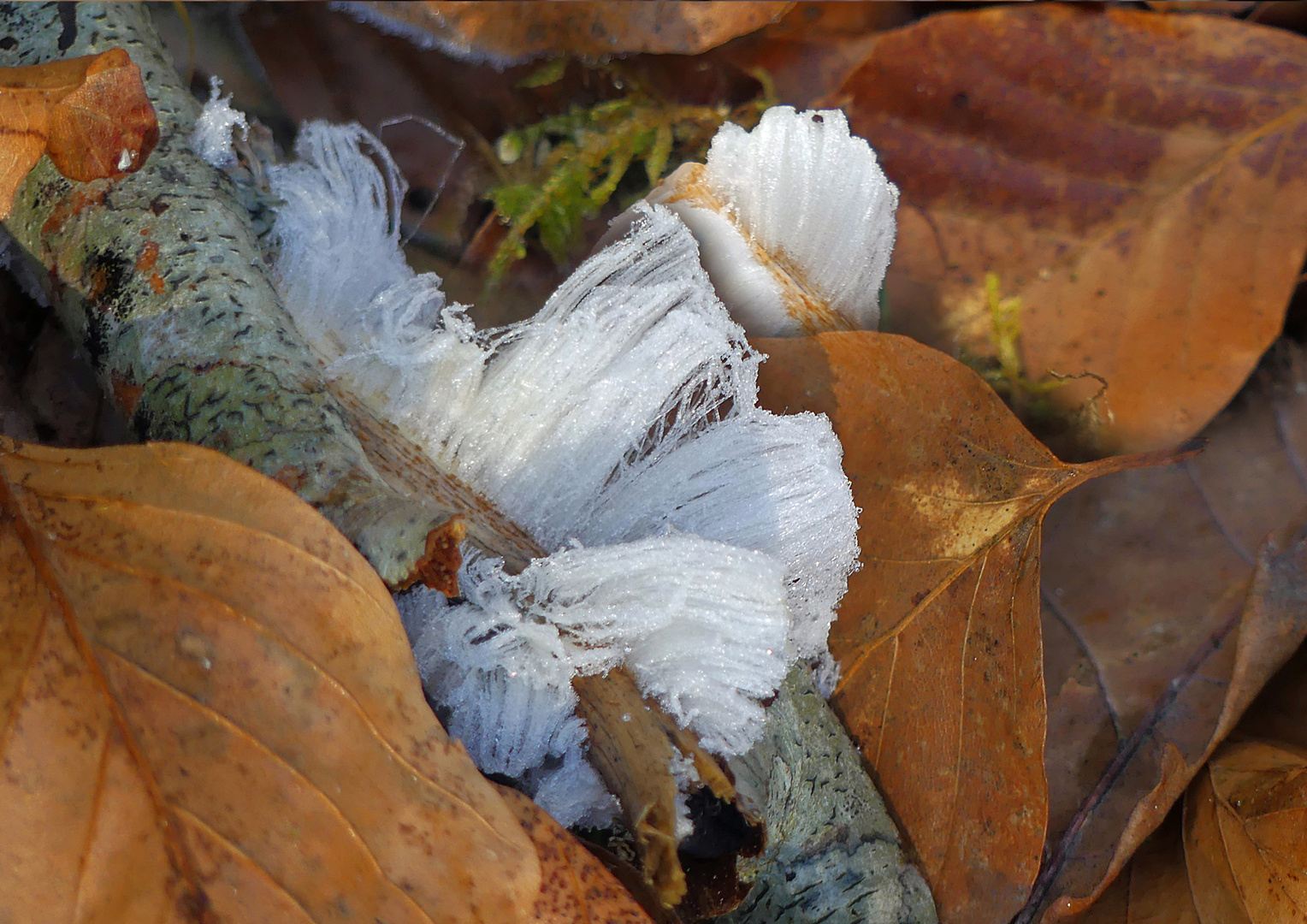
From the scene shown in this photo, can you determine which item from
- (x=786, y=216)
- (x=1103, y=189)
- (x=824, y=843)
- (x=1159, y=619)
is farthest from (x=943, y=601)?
(x=1103, y=189)

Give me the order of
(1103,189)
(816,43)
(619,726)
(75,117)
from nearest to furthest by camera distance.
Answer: (619,726)
(75,117)
(1103,189)
(816,43)

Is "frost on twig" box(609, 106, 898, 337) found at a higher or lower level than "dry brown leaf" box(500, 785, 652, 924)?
higher

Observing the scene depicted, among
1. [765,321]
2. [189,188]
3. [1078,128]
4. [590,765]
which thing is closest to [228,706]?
[590,765]

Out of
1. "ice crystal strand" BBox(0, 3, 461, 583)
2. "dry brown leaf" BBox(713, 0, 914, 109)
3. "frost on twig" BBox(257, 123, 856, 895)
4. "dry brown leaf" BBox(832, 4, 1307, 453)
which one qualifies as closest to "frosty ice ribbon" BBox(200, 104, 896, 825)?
"frost on twig" BBox(257, 123, 856, 895)

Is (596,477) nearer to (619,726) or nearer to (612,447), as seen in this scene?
(612,447)

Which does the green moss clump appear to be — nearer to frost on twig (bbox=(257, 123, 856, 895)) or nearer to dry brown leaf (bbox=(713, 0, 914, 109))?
dry brown leaf (bbox=(713, 0, 914, 109))

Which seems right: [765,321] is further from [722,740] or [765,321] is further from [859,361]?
[722,740]
